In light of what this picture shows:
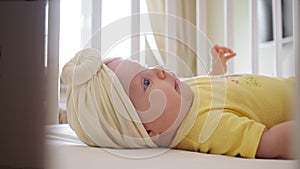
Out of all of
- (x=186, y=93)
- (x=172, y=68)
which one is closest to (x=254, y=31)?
(x=172, y=68)

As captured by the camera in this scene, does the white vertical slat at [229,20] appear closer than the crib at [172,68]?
No

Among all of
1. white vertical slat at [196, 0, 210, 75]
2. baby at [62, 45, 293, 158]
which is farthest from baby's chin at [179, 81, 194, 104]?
white vertical slat at [196, 0, 210, 75]

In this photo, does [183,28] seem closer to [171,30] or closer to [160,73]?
[171,30]

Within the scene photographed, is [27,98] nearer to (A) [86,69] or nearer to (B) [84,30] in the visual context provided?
(A) [86,69]

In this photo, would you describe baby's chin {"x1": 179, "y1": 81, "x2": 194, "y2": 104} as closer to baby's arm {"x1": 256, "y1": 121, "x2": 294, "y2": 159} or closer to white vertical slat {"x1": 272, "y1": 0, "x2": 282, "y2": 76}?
baby's arm {"x1": 256, "y1": 121, "x2": 294, "y2": 159}

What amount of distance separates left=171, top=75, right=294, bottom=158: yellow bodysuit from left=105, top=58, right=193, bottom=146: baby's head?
0.02 metres

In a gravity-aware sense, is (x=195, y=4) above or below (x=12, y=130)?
above

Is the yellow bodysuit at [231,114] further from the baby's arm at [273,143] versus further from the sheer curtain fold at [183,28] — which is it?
the sheer curtain fold at [183,28]

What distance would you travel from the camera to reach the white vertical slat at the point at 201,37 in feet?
3.76

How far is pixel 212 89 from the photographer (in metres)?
0.73

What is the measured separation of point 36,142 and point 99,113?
45 cm

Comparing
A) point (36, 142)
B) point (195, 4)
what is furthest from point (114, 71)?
point (195, 4)

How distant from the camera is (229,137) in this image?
569 millimetres

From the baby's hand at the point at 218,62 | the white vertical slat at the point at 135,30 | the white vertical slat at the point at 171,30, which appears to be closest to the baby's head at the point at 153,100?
the white vertical slat at the point at 135,30
